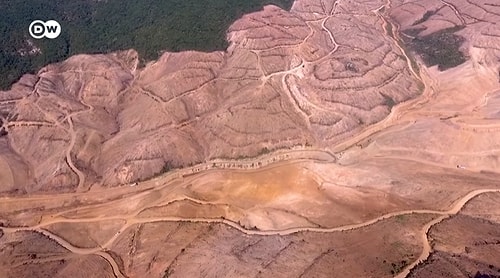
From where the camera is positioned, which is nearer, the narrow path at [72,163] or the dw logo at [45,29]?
the narrow path at [72,163]

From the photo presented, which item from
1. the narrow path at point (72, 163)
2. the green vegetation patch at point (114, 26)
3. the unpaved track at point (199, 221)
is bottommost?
the unpaved track at point (199, 221)

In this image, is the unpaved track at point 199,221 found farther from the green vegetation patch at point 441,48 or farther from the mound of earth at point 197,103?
the green vegetation patch at point 441,48

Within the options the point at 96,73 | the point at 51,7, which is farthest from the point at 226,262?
the point at 51,7

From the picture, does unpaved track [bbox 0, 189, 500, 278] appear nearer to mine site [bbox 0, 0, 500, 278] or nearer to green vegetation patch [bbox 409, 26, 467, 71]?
mine site [bbox 0, 0, 500, 278]

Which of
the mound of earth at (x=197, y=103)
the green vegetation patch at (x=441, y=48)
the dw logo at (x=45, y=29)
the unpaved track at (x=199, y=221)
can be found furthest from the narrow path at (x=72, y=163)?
the green vegetation patch at (x=441, y=48)

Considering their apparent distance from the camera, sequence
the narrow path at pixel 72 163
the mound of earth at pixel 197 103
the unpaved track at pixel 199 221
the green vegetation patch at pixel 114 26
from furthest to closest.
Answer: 1. the green vegetation patch at pixel 114 26
2. the mound of earth at pixel 197 103
3. the narrow path at pixel 72 163
4. the unpaved track at pixel 199 221

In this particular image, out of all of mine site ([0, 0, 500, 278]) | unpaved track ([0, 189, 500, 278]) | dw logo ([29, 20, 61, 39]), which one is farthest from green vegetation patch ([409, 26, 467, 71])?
dw logo ([29, 20, 61, 39])

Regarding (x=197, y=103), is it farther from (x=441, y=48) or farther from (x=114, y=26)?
(x=441, y=48)
